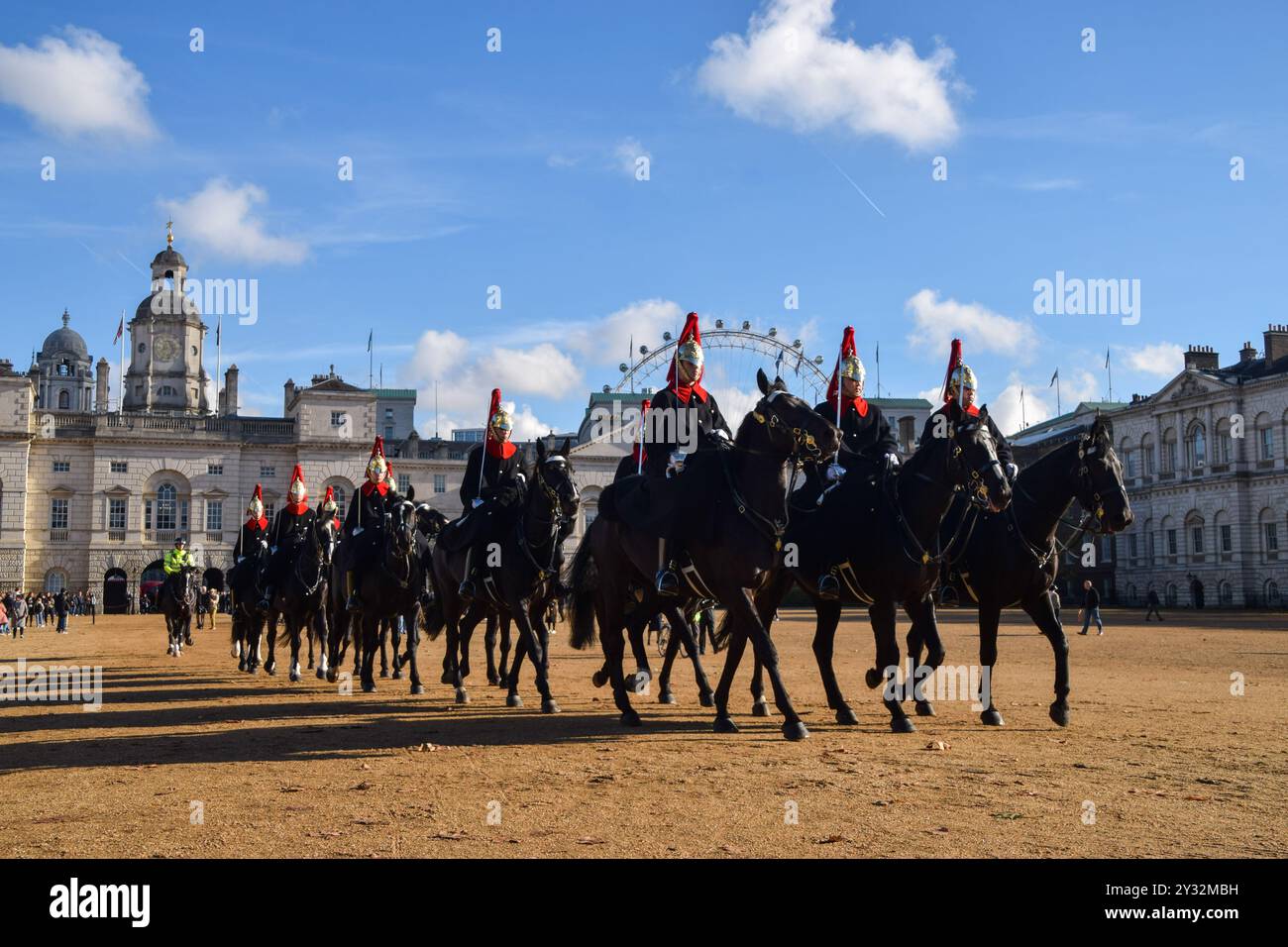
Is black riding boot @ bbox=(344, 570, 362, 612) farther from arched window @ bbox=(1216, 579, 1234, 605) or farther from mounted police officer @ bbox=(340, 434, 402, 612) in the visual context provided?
arched window @ bbox=(1216, 579, 1234, 605)

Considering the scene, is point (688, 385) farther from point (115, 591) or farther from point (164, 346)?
point (164, 346)

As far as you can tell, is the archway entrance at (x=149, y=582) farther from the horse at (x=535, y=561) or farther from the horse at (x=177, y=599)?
the horse at (x=535, y=561)

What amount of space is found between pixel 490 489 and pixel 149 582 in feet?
304

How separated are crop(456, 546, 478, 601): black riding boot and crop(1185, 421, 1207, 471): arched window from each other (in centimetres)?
9662

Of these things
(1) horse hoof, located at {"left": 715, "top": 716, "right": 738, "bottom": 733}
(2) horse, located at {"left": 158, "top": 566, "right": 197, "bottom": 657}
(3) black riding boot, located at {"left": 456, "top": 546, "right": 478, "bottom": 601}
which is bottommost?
(1) horse hoof, located at {"left": 715, "top": 716, "right": 738, "bottom": 733}

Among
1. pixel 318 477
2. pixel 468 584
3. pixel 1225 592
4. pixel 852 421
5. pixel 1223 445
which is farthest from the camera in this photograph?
pixel 318 477

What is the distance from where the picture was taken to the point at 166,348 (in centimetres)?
12275

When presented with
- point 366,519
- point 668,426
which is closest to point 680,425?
point 668,426

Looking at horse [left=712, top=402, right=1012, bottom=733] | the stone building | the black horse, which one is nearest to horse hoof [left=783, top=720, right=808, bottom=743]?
horse [left=712, top=402, right=1012, bottom=733]

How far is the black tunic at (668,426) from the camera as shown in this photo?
14992mm

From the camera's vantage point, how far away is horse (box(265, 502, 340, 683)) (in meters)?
23.6

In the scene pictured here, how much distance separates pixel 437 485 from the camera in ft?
380
